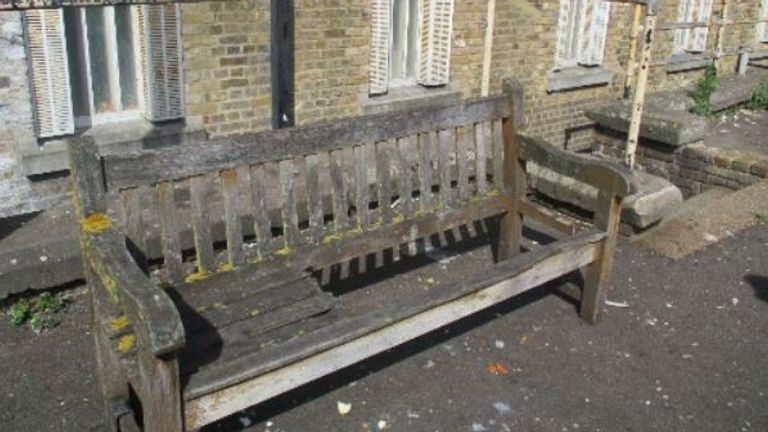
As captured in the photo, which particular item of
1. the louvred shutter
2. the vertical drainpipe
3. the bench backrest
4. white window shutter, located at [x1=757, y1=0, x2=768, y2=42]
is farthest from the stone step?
white window shutter, located at [x1=757, y1=0, x2=768, y2=42]

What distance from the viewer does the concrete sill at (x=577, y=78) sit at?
779 centimetres

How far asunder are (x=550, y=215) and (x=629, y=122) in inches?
104

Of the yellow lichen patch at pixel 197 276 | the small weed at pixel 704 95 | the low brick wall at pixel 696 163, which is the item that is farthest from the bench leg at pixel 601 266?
the small weed at pixel 704 95

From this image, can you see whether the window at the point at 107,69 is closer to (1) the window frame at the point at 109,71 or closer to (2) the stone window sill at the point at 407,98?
(1) the window frame at the point at 109,71

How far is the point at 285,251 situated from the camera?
3836mm

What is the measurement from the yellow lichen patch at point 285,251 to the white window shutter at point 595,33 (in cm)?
542

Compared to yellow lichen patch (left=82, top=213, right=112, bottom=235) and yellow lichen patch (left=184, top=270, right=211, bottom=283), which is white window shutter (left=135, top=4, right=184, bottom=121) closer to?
yellow lichen patch (left=184, top=270, right=211, bottom=283)

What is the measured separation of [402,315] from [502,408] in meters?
0.89

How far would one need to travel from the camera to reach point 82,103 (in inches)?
190

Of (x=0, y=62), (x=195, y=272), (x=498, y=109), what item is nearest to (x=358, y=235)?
(x=195, y=272)

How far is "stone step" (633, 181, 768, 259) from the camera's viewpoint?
224 inches

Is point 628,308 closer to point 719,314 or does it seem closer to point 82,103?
point 719,314

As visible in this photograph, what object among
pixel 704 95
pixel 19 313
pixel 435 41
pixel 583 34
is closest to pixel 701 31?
pixel 704 95

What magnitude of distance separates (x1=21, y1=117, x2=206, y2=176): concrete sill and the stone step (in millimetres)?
3506
